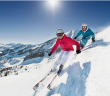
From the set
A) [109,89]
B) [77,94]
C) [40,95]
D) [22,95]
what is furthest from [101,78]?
[22,95]

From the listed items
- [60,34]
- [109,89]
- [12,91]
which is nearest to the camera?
[109,89]

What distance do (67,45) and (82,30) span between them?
12.1 feet

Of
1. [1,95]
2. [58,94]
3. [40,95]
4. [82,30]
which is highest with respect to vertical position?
[82,30]

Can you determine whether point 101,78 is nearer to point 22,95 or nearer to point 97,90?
point 97,90

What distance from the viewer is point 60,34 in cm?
446

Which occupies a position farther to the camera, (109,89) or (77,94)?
(77,94)

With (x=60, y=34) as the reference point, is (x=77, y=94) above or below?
below

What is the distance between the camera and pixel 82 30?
290 inches

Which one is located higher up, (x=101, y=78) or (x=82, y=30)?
(x=82, y=30)

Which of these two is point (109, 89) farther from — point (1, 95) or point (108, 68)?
point (1, 95)

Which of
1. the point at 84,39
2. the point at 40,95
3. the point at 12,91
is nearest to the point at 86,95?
the point at 40,95

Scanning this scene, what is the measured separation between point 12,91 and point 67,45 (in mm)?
4254

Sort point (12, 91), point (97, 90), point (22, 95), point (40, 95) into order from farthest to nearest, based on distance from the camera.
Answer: point (12, 91), point (22, 95), point (40, 95), point (97, 90)

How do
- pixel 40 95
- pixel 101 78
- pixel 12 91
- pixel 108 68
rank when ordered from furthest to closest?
pixel 12 91 < pixel 40 95 < pixel 108 68 < pixel 101 78
